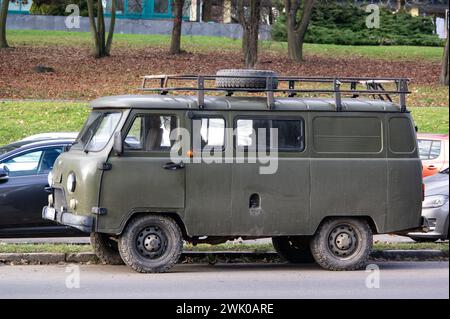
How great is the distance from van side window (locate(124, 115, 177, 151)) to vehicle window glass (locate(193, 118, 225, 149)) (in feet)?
0.96

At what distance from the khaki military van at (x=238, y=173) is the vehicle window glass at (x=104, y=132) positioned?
17mm

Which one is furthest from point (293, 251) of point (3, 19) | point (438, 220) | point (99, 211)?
point (3, 19)

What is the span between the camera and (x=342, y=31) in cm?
5456

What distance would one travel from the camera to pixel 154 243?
11.9 m

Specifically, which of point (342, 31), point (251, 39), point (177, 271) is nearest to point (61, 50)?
point (251, 39)

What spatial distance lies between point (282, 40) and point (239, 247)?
3910cm

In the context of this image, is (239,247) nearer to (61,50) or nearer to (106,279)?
(106,279)

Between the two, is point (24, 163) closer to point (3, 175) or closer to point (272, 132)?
point (3, 175)

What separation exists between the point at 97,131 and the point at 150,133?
0.71 metres

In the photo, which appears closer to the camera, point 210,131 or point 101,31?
point 210,131

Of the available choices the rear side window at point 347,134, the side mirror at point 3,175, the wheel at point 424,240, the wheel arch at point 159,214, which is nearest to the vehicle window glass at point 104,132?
the wheel arch at point 159,214

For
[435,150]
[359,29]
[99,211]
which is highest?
[359,29]

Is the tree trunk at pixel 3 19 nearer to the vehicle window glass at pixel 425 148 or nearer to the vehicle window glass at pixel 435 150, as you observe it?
the vehicle window glass at pixel 425 148

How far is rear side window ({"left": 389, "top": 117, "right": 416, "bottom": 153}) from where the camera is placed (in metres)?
12.6
